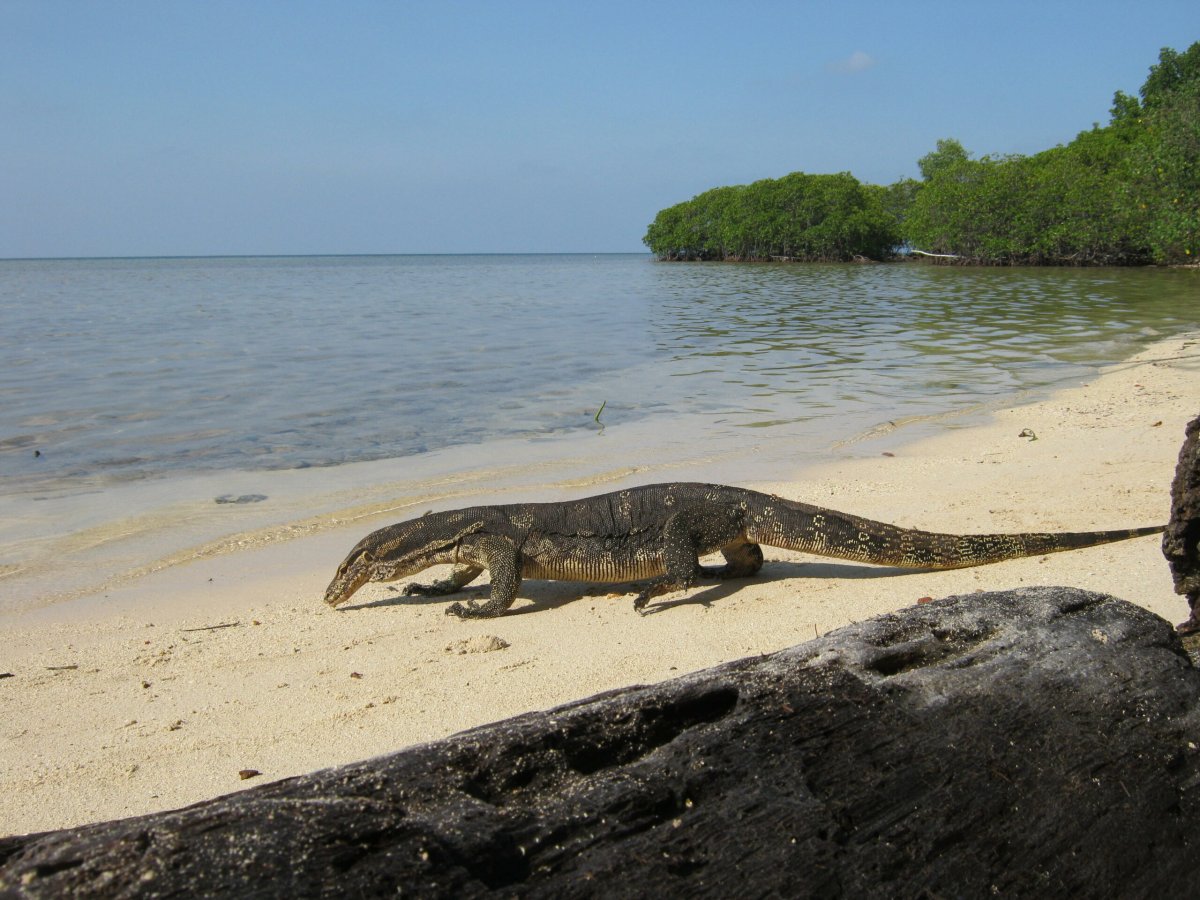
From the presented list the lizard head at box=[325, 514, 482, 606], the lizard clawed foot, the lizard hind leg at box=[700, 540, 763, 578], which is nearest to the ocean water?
the lizard head at box=[325, 514, 482, 606]

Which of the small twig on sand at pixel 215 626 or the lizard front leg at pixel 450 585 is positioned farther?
the lizard front leg at pixel 450 585

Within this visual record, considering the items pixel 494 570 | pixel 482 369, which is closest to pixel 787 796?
pixel 494 570

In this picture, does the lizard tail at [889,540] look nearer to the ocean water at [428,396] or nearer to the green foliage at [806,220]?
the ocean water at [428,396]

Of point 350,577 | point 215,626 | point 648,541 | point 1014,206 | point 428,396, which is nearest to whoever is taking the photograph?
point 215,626

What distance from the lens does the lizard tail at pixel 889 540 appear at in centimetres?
703

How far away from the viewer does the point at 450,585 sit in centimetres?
845

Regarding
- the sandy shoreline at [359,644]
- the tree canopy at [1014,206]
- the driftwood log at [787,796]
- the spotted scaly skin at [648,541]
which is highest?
the tree canopy at [1014,206]

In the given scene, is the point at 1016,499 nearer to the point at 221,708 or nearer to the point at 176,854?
the point at 221,708

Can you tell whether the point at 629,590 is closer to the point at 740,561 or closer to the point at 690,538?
the point at 690,538

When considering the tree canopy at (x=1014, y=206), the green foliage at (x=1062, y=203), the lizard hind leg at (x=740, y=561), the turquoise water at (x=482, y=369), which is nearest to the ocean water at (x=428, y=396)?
the turquoise water at (x=482, y=369)

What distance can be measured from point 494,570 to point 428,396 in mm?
12053

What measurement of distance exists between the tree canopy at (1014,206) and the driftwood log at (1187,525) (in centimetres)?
3653

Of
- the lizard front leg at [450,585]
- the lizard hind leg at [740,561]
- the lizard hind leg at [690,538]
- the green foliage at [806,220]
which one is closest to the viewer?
the lizard hind leg at [690,538]

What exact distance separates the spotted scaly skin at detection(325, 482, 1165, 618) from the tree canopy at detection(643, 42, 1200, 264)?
34.2 m
